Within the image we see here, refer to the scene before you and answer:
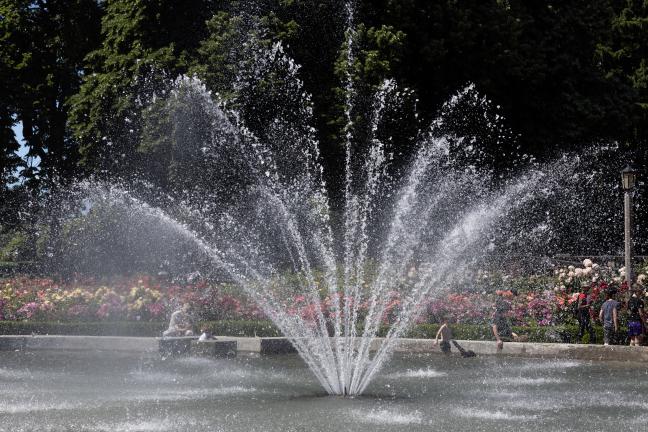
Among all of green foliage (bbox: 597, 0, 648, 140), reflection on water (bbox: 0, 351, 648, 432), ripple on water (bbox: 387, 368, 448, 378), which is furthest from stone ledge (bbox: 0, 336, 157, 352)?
green foliage (bbox: 597, 0, 648, 140)

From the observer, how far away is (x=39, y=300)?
2266 centimetres

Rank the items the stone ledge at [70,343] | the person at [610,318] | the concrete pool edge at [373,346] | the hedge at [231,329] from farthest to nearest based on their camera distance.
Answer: the hedge at [231,329], the stone ledge at [70,343], the person at [610,318], the concrete pool edge at [373,346]

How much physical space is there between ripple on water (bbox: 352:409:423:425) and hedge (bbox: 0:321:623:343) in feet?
30.7

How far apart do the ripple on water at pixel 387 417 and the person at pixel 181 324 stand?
919 centimetres

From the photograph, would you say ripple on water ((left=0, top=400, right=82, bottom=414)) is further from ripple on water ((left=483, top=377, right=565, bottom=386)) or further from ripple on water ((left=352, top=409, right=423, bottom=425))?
ripple on water ((left=483, top=377, right=565, bottom=386))

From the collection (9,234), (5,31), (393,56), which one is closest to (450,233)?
(393,56)

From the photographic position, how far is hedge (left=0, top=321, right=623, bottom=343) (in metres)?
20.0

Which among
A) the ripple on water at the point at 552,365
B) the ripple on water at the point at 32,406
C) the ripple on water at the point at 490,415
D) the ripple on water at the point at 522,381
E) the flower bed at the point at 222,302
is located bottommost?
the ripple on water at the point at 490,415

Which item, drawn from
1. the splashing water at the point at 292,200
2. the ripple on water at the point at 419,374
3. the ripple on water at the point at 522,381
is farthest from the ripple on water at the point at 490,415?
the splashing water at the point at 292,200

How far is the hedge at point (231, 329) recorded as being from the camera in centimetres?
1995

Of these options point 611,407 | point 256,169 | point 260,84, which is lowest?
point 611,407

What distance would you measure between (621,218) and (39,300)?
2262cm

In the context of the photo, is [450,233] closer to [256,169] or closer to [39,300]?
[256,169]

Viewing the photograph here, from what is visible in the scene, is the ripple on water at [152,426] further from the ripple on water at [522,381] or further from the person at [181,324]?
the person at [181,324]
